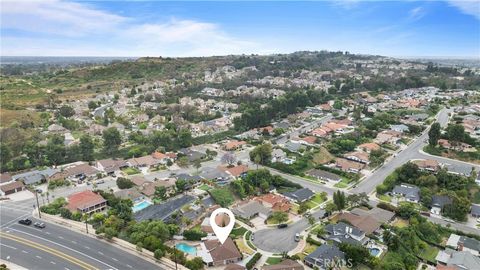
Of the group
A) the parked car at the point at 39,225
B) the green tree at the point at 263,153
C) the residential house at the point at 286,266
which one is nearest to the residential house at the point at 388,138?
the green tree at the point at 263,153

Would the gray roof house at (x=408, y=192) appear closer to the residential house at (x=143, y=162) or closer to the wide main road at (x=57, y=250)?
the wide main road at (x=57, y=250)

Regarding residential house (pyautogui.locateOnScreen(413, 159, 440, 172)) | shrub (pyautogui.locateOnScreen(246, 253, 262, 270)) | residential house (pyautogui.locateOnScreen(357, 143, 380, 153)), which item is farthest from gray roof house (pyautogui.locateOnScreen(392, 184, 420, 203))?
shrub (pyautogui.locateOnScreen(246, 253, 262, 270))

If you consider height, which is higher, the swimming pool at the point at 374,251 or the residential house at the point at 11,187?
the residential house at the point at 11,187

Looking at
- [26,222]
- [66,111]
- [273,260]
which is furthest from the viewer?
[66,111]

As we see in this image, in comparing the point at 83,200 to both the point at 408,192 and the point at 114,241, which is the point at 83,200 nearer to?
the point at 114,241

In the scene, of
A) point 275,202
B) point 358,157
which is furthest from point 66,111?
point 358,157

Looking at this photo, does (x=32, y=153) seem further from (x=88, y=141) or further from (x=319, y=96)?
(x=319, y=96)

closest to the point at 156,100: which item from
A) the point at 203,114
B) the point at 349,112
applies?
the point at 203,114
